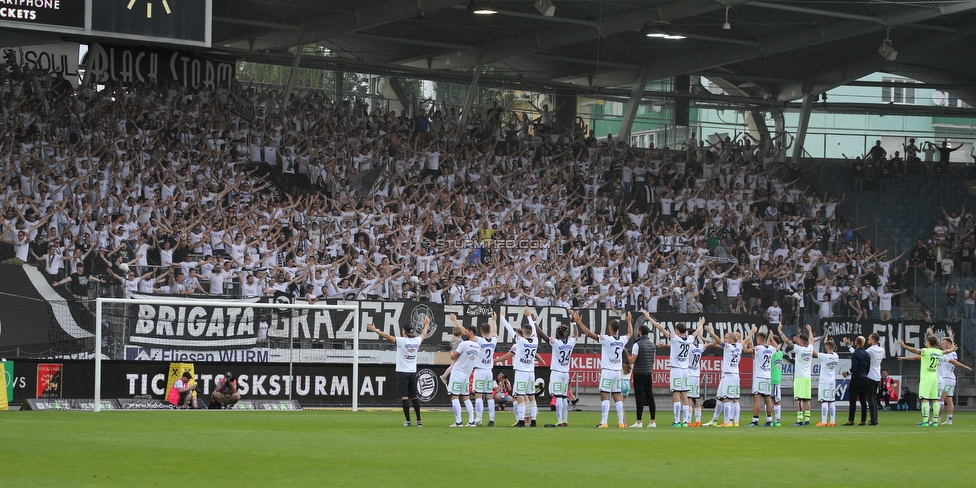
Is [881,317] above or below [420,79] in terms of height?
below

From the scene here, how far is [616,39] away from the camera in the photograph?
1630 inches

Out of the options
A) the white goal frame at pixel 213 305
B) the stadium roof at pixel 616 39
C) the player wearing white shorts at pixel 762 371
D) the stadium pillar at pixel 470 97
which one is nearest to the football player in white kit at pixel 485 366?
the player wearing white shorts at pixel 762 371

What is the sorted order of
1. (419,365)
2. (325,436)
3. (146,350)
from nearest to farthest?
(325,436)
(146,350)
(419,365)

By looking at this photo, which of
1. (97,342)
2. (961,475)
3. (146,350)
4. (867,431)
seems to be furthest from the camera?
(146,350)

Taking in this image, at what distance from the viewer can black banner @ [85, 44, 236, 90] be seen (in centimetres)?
3578

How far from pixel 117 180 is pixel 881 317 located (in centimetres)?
2308

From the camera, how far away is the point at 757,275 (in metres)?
38.3

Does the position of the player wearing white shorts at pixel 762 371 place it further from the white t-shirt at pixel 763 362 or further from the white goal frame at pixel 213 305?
the white goal frame at pixel 213 305

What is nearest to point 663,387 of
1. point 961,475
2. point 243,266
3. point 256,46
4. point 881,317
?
point 881,317

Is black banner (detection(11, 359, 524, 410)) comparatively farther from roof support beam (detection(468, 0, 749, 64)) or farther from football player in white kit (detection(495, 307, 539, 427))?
roof support beam (detection(468, 0, 749, 64))

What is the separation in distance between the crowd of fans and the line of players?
6.00 metres

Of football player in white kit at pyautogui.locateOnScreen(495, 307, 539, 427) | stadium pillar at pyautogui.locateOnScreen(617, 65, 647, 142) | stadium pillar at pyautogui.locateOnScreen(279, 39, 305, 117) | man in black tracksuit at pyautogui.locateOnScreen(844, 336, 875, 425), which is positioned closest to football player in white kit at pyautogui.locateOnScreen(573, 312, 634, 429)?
football player in white kit at pyautogui.locateOnScreen(495, 307, 539, 427)

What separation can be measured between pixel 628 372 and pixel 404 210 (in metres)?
12.1

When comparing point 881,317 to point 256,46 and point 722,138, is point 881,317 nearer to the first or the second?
point 722,138
